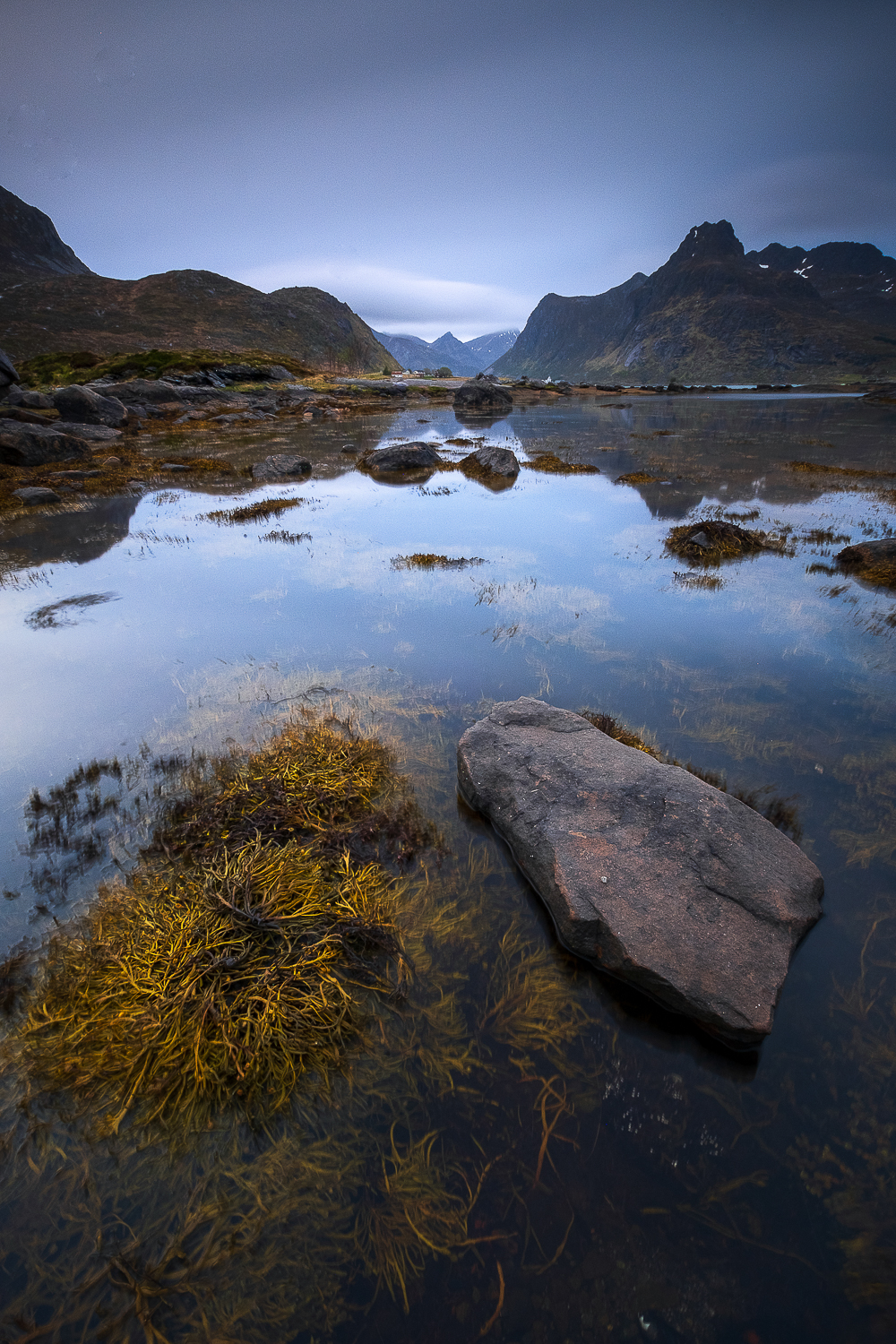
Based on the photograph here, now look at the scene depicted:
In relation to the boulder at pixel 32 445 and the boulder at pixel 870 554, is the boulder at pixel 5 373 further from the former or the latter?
the boulder at pixel 870 554

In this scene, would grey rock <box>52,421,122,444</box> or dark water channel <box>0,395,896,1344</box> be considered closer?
dark water channel <box>0,395,896,1344</box>

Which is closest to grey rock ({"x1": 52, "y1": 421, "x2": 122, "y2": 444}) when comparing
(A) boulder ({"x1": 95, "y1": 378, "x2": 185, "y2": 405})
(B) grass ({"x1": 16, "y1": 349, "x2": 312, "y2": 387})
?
(A) boulder ({"x1": 95, "y1": 378, "x2": 185, "y2": 405})

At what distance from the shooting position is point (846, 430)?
42281mm

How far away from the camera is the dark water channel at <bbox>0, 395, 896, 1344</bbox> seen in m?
2.62

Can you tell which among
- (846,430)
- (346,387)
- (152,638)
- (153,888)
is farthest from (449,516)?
(346,387)

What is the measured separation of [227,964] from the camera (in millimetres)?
3809

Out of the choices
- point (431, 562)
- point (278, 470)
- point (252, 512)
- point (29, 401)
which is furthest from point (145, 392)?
point (431, 562)

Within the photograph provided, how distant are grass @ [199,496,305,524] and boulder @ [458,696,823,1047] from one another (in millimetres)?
15256

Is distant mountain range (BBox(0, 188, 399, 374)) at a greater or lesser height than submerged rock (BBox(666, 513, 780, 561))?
greater

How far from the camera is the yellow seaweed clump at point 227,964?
10.9 ft

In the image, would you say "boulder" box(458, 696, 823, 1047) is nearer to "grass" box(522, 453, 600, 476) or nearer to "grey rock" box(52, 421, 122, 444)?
"grass" box(522, 453, 600, 476)

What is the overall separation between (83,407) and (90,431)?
168 inches

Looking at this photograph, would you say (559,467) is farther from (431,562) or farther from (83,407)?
(83,407)

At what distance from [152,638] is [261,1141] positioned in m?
8.11
